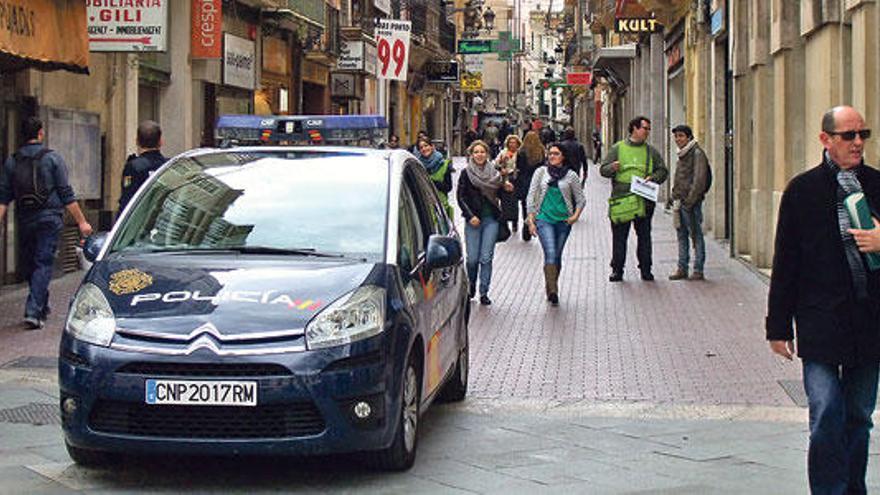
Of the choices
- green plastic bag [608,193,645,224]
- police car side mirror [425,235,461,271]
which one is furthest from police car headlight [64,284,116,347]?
green plastic bag [608,193,645,224]

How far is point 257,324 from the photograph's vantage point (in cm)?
638

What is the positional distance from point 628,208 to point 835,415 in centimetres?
1077

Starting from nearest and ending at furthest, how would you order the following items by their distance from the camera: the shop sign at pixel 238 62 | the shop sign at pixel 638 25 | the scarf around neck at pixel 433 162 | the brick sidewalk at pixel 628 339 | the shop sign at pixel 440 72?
the brick sidewalk at pixel 628 339
the scarf around neck at pixel 433 162
the shop sign at pixel 238 62
the shop sign at pixel 638 25
the shop sign at pixel 440 72

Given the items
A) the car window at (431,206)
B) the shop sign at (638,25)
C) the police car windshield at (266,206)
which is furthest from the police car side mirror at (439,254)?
the shop sign at (638,25)

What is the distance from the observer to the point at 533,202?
48.7 feet

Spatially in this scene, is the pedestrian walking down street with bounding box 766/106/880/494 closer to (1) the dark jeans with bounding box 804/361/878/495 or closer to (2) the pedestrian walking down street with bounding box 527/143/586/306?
(1) the dark jeans with bounding box 804/361/878/495

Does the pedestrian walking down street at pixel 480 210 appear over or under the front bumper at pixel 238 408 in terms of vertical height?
over

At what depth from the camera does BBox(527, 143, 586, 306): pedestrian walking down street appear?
14688 mm

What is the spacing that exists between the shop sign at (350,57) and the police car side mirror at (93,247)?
28.8 m

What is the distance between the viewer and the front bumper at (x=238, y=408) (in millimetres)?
6277

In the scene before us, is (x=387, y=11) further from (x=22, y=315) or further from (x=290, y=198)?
(x=290, y=198)

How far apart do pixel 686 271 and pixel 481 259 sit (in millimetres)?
3296

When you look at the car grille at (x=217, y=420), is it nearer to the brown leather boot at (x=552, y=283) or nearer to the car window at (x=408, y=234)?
the car window at (x=408, y=234)

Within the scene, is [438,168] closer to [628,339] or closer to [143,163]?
[628,339]
